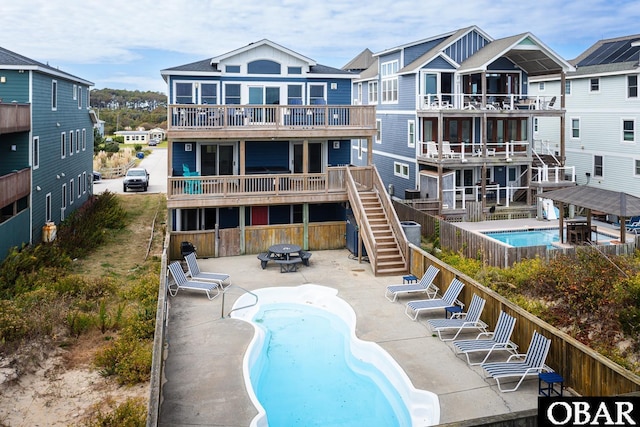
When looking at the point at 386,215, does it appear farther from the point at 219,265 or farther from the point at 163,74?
the point at 163,74

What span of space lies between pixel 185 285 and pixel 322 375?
6.44m

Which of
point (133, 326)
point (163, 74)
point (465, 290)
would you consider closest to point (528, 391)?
point (465, 290)

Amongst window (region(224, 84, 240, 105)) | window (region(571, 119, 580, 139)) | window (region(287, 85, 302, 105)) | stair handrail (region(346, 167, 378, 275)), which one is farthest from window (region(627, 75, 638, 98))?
window (region(224, 84, 240, 105))

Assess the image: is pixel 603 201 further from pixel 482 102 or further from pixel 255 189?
pixel 255 189

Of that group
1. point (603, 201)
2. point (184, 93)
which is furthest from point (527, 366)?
point (184, 93)

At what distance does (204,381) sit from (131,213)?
23.1 metres

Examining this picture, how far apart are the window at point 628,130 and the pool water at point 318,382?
77.9ft

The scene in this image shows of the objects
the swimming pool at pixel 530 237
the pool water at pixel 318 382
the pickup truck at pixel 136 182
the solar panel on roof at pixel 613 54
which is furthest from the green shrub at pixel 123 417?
the pickup truck at pixel 136 182

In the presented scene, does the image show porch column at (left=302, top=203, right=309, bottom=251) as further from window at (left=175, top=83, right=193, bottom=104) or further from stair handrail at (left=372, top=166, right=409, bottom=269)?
window at (left=175, top=83, right=193, bottom=104)

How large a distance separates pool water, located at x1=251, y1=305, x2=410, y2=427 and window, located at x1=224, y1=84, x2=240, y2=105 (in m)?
12.3

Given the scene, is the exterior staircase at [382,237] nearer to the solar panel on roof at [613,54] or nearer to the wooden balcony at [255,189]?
the wooden balcony at [255,189]

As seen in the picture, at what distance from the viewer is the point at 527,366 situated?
11000 mm

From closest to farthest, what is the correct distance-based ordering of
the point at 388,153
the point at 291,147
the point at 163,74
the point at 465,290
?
the point at 465,290 < the point at 163,74 < the point at 291,147 < the point at 388,153

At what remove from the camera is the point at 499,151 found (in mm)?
32812
